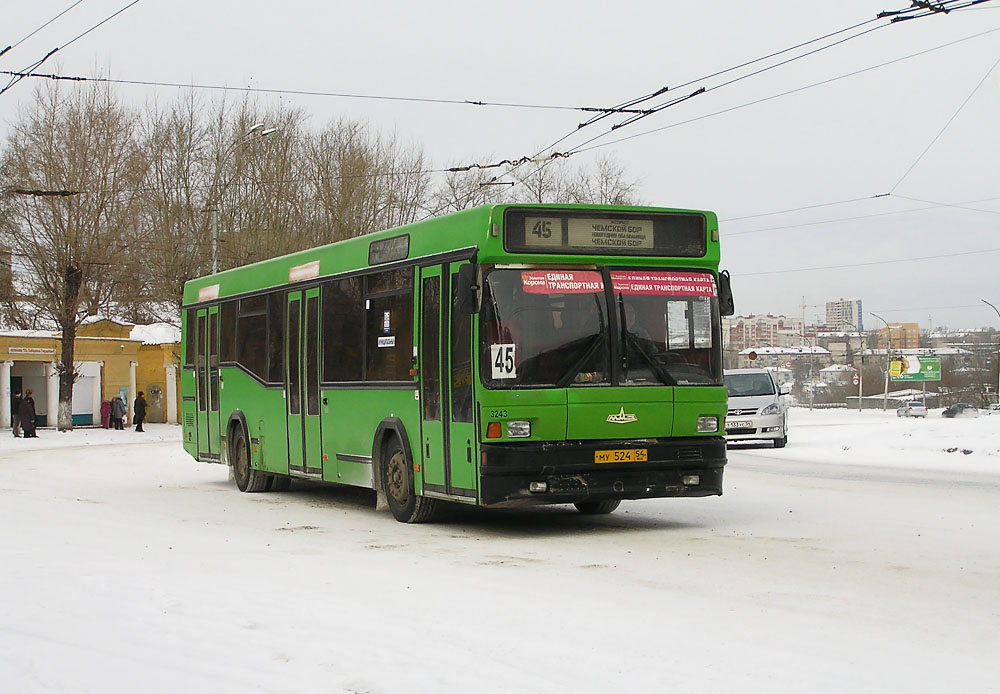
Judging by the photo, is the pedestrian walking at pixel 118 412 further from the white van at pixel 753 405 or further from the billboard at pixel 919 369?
the billboard at pixel 919 369

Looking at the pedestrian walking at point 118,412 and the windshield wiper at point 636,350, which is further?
the pedestrian walking at point 118,412

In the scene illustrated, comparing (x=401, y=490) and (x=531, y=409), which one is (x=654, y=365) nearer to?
(x=531, y=409)

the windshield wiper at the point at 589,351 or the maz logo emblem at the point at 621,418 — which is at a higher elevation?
the windshield wiper at the point at 589,351

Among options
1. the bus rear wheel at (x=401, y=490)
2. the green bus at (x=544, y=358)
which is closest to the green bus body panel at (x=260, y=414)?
the green bus at (x=544, y=358)

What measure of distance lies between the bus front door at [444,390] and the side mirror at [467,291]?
14.2 inches

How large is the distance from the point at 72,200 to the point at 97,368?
37.4 feet

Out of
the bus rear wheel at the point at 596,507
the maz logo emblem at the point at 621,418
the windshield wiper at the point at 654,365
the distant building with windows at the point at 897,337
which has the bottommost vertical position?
the bus rear wheel at the point at 596,507

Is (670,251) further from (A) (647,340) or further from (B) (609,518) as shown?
(B) (609,518)

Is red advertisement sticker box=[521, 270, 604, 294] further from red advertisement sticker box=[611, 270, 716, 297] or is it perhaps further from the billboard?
the billboard

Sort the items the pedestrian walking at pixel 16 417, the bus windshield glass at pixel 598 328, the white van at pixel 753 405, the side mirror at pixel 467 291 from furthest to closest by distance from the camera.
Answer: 1. the pedestrian walking at pixel 16 417
2. the white van at pixel 753 405
3. the bus windshield glass at pixel 598 328
4. the side mirror at pixel 467 291

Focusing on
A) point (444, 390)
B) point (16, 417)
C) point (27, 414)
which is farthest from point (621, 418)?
point (16, 417)

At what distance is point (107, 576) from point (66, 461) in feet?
73.4

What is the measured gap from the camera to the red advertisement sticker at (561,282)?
12.3 meters

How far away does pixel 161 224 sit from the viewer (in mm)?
48938
